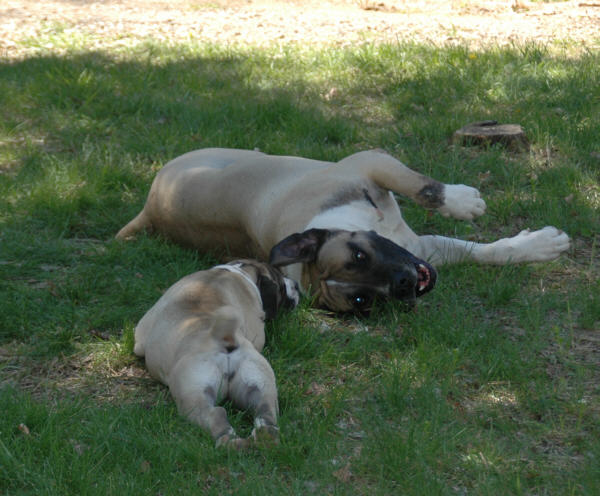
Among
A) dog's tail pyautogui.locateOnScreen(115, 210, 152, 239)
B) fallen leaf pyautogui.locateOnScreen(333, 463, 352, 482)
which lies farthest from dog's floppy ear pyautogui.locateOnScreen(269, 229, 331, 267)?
dog's tail pyautogui.locateOnScreen(115, 210, 152, 239)

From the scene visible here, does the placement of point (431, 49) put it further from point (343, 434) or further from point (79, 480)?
point (79, 480)

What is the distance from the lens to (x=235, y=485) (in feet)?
10.2

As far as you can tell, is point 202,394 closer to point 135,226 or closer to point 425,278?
point 425,278

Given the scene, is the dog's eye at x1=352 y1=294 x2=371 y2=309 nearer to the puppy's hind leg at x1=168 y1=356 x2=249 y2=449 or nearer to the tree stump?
the puppy's hind leg at x1=168 y1=356 x2=249 y2=449

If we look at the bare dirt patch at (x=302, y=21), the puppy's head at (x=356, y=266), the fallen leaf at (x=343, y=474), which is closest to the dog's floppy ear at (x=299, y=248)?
the puppy's head at (x=356, y=266)

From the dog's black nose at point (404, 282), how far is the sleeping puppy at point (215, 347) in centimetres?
63

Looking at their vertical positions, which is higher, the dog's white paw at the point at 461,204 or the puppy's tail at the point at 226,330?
the puppy's tail at the point at 226,330

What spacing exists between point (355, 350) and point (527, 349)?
0.83 m

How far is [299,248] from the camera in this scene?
15.0 ft

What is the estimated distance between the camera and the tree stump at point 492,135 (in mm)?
6609

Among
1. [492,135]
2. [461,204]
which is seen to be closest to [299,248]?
[461,204]

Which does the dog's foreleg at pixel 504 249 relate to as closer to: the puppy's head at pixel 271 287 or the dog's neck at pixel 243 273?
the puppy's head at pixel 271 287

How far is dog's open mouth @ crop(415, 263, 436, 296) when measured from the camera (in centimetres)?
462

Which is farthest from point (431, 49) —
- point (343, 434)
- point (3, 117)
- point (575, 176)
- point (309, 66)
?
point (343, 434)
